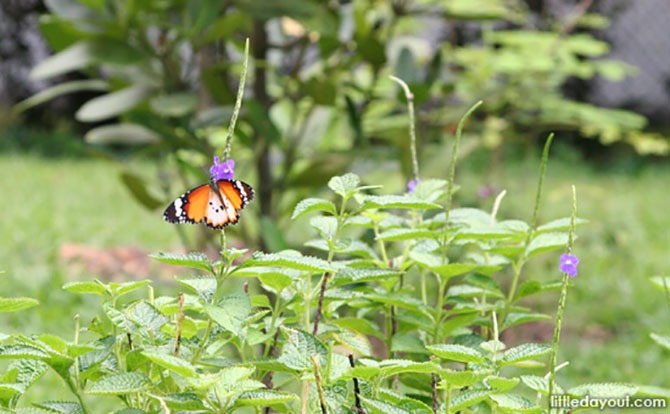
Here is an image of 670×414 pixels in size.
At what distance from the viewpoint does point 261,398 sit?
73cm

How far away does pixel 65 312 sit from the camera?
12.5 ft

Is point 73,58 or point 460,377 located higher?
point 73,58

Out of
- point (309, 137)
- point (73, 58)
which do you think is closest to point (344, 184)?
point (73, 58)

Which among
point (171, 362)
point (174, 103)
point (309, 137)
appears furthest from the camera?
point (309, 137)

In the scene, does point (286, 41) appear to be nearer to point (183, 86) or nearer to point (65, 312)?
point (183, 86)

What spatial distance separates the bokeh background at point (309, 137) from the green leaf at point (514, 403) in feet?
2.52

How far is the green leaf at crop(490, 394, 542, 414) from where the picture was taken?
761mm

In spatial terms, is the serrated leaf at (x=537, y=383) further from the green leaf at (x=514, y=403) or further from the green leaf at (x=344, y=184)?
the green leaf at (x=344, y=184)

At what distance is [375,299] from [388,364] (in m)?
0.15

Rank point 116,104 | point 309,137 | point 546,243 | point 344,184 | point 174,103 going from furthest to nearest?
point 309,137, point 116,104, point 174,103, point 546,243, point 344,184

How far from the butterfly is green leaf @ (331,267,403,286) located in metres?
0.12

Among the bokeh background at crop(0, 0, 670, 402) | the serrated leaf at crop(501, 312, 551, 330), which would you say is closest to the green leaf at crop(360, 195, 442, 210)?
the serrated leaf at crop(501, 312, 551, 330)

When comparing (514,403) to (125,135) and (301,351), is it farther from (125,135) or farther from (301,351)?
(125,135)

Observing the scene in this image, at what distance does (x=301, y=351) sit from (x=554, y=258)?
3884mm
